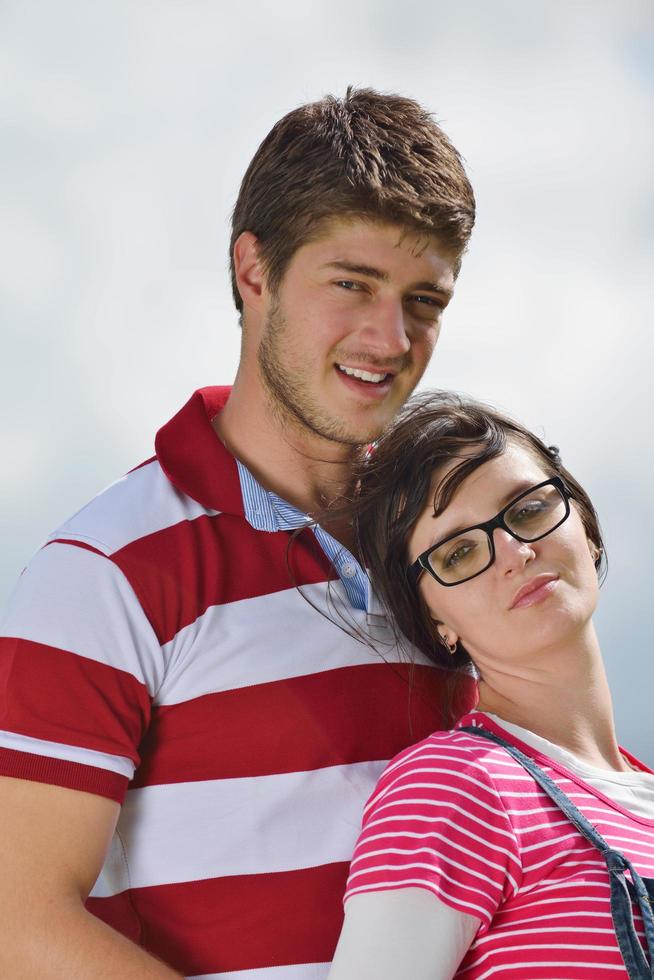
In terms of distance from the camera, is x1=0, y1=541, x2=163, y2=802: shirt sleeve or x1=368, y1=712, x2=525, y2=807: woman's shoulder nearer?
x1=368, y1=712, x2=525, y2=807: woman's shoulder

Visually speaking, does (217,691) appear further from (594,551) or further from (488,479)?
(594,551)

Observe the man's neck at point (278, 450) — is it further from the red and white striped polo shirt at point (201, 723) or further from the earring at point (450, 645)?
the earring at point (450, 645)

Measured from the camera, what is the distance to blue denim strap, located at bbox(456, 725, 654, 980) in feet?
4.27

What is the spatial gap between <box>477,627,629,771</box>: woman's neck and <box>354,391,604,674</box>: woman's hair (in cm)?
21

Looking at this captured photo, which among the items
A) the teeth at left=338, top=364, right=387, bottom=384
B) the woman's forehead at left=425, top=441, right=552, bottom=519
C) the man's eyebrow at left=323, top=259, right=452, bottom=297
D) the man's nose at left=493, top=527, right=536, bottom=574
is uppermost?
the man's eyebrow at left=323, top=259, right=452, bottom=297

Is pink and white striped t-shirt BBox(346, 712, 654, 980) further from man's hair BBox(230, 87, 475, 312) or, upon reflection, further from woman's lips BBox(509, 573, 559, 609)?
man's hair BBox(230, 87, 475, 312)

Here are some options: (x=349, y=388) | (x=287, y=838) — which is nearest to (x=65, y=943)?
(x=287, y=838)

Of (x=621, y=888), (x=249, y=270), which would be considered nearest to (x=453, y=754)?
(x=621, y=888)

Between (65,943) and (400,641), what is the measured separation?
2.39ft

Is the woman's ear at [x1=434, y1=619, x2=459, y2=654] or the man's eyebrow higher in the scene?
the man's eyebrow

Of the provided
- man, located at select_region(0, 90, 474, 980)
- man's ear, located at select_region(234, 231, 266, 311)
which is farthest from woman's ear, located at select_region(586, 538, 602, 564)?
man's ear, located at select_region(234, 231, 266, 311)

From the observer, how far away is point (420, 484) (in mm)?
1766

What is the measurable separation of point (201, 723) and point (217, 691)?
0.06m

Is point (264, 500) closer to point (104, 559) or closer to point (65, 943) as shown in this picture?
point (104, 559)
